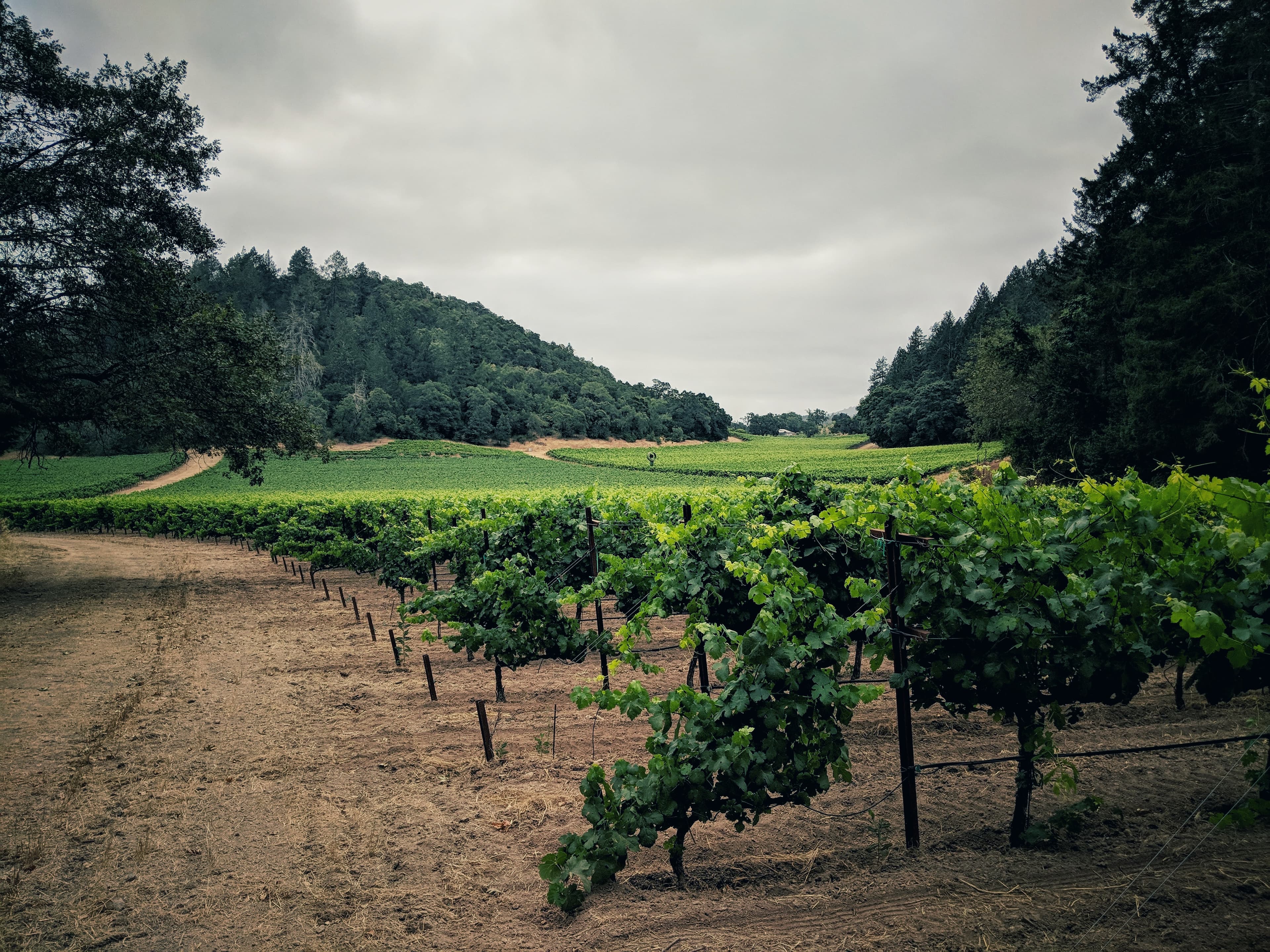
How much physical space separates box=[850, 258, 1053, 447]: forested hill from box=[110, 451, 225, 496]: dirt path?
67.0m

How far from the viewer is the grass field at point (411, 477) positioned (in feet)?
162

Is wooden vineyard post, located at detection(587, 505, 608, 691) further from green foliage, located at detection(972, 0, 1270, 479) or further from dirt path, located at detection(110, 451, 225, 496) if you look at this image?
dirt path, located at detection(110, 451, 225, 496)

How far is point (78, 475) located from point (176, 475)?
21.6 feet

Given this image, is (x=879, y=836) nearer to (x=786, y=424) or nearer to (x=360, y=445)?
(x=360, y=445)

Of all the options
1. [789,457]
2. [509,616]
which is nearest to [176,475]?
[789,457]

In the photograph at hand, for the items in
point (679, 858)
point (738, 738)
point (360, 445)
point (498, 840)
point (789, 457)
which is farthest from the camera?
point (360, 445)

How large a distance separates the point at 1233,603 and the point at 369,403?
89569 millimetres

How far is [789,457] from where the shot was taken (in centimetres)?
6738

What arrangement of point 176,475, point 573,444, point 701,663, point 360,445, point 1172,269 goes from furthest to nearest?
point 573,444 < point 360,445 < point 176,475 < point 1172,269 < point 701,663

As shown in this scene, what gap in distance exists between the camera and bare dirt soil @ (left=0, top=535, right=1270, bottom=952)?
338 cm

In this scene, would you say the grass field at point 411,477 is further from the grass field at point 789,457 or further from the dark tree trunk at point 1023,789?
the dark tree trunk at point 1023,789

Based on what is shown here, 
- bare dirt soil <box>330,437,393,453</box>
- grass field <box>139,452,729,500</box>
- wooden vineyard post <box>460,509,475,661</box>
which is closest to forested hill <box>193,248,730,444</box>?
bare dirt soil <box>330,437,393,453</box>

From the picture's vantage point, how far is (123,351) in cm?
1494

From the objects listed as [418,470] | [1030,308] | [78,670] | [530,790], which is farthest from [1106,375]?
[418,470]
